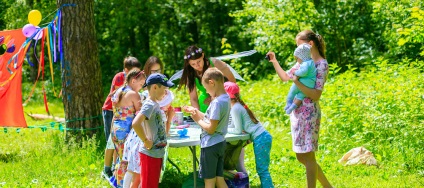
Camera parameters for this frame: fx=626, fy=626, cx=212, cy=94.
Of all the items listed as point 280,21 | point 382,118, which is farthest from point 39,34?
point 280,21

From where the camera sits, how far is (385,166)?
241 inches

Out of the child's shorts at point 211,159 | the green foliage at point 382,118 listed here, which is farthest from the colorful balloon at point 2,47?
the green foliage at point 382,118

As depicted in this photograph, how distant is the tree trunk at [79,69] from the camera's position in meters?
7.06

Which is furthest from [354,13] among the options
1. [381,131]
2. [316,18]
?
[381,131]

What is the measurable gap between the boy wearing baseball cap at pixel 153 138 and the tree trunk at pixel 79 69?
2624 millimetres

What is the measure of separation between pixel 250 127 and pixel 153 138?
2.88ft

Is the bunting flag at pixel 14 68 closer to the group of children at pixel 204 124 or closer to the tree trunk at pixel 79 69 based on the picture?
the tree trunk at pixel 79 69

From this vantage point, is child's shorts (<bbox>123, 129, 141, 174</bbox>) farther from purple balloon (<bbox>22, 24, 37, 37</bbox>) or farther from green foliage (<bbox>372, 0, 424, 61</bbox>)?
green foliage (<bbox>372, 0, 424, 61</bbox>)

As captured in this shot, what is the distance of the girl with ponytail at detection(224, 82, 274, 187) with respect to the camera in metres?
5.01

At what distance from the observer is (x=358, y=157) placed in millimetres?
6230

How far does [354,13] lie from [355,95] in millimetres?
5988

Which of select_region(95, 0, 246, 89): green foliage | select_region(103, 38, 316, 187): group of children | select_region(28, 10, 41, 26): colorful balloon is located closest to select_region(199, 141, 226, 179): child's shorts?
select_region(103, 38, 316, 187): group of children

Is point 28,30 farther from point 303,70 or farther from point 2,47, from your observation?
point 303,70

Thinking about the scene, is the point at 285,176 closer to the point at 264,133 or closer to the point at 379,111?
the point at 264,133
